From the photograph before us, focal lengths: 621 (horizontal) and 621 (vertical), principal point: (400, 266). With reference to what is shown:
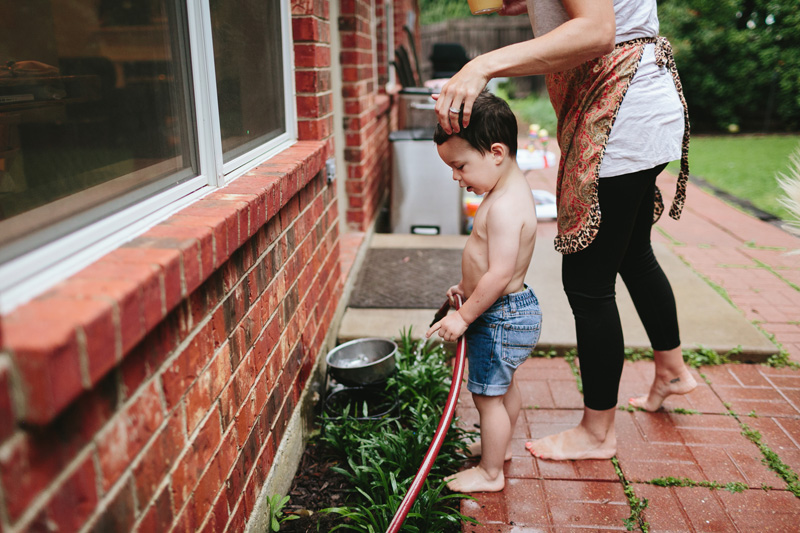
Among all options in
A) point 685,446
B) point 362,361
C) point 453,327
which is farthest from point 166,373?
point 685,446

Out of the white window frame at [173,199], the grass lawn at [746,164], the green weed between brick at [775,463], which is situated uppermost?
the white window frame at [173,199]

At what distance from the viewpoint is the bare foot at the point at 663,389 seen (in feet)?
8.01

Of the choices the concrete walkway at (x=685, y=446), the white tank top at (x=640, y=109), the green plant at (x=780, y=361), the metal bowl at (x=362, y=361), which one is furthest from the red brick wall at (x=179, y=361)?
the green plant at (x=780, y=361)

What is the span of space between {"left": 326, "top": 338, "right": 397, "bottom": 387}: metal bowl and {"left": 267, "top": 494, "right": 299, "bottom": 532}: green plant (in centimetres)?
59

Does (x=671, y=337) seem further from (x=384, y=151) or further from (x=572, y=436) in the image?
(x=384, y=151)

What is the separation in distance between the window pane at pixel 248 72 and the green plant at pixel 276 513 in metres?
1.05

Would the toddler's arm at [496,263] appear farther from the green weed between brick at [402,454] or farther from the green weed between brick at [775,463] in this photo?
the green weed between brick at [775,463]

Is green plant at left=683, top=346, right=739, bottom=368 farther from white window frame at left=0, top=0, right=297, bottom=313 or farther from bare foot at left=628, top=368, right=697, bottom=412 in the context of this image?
white window frame at left=0, top=0, right=297, bottom=313

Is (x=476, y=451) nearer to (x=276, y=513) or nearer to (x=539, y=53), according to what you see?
(x=276, y=513)

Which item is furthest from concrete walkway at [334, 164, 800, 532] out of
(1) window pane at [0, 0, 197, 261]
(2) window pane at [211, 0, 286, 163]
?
(1) window pane at [0, 0, 197, 261]

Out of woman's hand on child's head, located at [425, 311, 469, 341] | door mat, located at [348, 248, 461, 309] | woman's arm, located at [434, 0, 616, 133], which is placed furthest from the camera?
door mat, located at [348, 248, 461, 309]

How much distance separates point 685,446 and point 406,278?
1.93 metres

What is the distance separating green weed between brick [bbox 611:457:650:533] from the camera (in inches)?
75.9

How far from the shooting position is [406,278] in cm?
384
